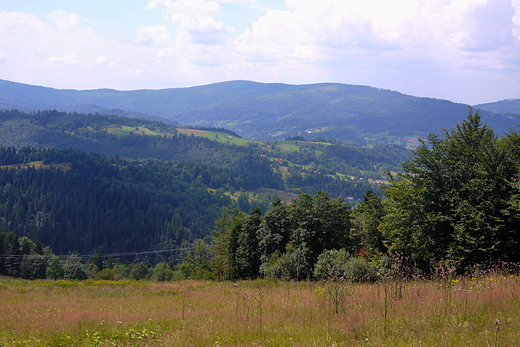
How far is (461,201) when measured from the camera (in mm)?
24375

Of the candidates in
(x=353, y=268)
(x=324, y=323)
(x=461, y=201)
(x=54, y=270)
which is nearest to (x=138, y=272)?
(x=54, y=270)

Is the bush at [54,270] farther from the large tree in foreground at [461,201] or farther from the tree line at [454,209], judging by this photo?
the large tree in foreground at [461,201]

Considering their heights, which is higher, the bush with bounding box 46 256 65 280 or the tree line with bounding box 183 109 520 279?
the tree line with bounding box 183 109 520 279

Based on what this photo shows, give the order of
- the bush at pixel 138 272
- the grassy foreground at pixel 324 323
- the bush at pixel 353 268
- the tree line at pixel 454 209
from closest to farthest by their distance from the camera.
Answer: the grassy foreground at pixel 324 323, the bush at pixel 353 268, the tree line at pixel 454 209, the bush at pixel 138 272

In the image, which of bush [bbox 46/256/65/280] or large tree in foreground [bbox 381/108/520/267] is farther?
bush [bbox 46/256/65/280]

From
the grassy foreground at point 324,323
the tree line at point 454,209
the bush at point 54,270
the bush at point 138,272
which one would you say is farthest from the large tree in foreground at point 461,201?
the bush at point 138,272

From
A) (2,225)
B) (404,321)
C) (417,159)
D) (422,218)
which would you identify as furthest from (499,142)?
(2,225)

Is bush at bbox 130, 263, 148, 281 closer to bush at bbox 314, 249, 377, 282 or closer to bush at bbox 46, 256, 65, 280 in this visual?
bush at bbox 46, 256, 65, 280

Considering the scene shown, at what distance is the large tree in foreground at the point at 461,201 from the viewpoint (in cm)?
2227

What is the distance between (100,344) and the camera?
28.0ft

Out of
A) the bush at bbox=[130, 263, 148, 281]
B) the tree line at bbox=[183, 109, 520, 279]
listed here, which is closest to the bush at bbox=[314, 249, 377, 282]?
the tree line at bbox=[183, 109, 520, 279]

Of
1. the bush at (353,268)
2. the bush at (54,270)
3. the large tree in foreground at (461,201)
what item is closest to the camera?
the bush at (353,268)

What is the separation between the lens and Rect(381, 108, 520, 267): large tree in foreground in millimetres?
22266

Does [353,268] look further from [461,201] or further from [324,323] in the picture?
[324,323]
